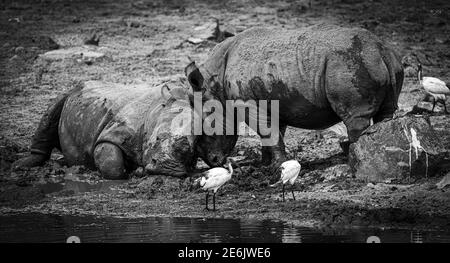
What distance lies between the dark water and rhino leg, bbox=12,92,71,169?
280 cm

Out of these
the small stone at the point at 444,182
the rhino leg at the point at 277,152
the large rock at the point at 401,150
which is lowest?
the rhino leg at the point at 277,152

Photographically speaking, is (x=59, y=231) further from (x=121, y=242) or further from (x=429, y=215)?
(x=429, y=215)

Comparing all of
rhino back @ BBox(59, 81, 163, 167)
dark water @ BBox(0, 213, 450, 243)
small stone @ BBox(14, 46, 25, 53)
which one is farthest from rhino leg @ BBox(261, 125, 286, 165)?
small stone @ BBox(14, 46, 25, 53)

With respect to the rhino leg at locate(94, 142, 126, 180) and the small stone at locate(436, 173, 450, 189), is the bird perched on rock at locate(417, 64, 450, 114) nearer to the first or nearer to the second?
the small stone at locate(436, 173, 450, 189)

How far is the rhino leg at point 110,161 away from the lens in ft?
41.3

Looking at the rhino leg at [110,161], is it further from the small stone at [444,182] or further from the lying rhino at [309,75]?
the small stone at [444,182]

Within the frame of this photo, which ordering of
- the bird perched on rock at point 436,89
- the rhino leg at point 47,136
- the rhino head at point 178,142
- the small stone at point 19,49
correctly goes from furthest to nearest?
the small stone at point 19,49
the bird perched on rock at point 436,89
the rhino leg at point 47,136
the rhino head at point 178,142

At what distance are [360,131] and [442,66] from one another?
6.12 metres

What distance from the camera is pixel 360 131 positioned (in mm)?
11414

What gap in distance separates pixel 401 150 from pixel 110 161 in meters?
3.76

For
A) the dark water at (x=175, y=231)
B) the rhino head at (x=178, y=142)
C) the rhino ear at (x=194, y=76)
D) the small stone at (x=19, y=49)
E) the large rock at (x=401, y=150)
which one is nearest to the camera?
the dark water at (x=175, y=231)

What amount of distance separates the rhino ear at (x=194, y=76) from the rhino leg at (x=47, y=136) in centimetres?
222

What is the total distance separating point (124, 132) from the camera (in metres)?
12.8

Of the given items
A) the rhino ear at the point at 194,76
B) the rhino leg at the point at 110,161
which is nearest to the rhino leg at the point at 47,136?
the rhino leg at the point at 110,161
